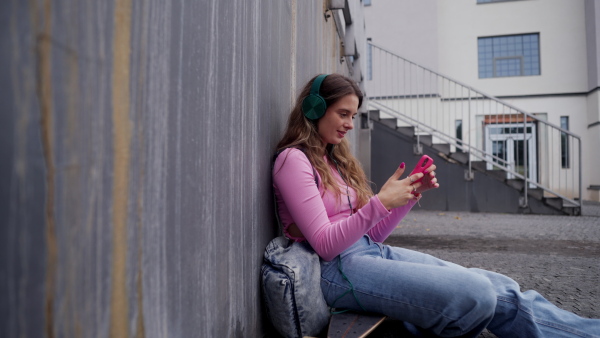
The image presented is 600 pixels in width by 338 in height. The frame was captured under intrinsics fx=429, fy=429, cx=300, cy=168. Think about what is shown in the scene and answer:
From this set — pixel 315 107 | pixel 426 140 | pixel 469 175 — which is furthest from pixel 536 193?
pixel 315 107

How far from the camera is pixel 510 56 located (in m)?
17.0

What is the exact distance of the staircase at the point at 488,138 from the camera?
29.6 feet

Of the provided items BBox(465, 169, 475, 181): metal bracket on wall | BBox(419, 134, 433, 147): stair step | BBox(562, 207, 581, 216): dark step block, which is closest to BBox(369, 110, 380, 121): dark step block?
BBox(419, 134, 433, 147): stair step

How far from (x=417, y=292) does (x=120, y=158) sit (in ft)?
4.24

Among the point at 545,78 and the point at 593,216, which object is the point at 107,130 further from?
the point at 545,78

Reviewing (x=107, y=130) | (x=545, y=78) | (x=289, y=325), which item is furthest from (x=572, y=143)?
(x=107, y=130)

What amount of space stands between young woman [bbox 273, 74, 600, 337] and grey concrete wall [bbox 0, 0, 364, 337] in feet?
0.97

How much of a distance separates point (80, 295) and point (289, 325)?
115 centimetres

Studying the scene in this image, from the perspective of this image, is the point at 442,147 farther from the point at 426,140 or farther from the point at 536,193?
the point at 536,193

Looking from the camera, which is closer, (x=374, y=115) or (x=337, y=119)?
(x=337, y=119)

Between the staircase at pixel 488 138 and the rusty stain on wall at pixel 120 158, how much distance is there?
30.4 feet

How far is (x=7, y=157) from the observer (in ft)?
2.01

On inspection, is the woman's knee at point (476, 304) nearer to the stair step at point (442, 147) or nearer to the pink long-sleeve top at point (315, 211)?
the pink long-sleeve top at point (315, 211)

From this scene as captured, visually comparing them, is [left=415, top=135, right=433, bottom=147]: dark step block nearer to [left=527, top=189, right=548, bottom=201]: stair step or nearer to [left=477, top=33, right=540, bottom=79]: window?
[left=527, top=189, right=548, bottom=201]: stair step
